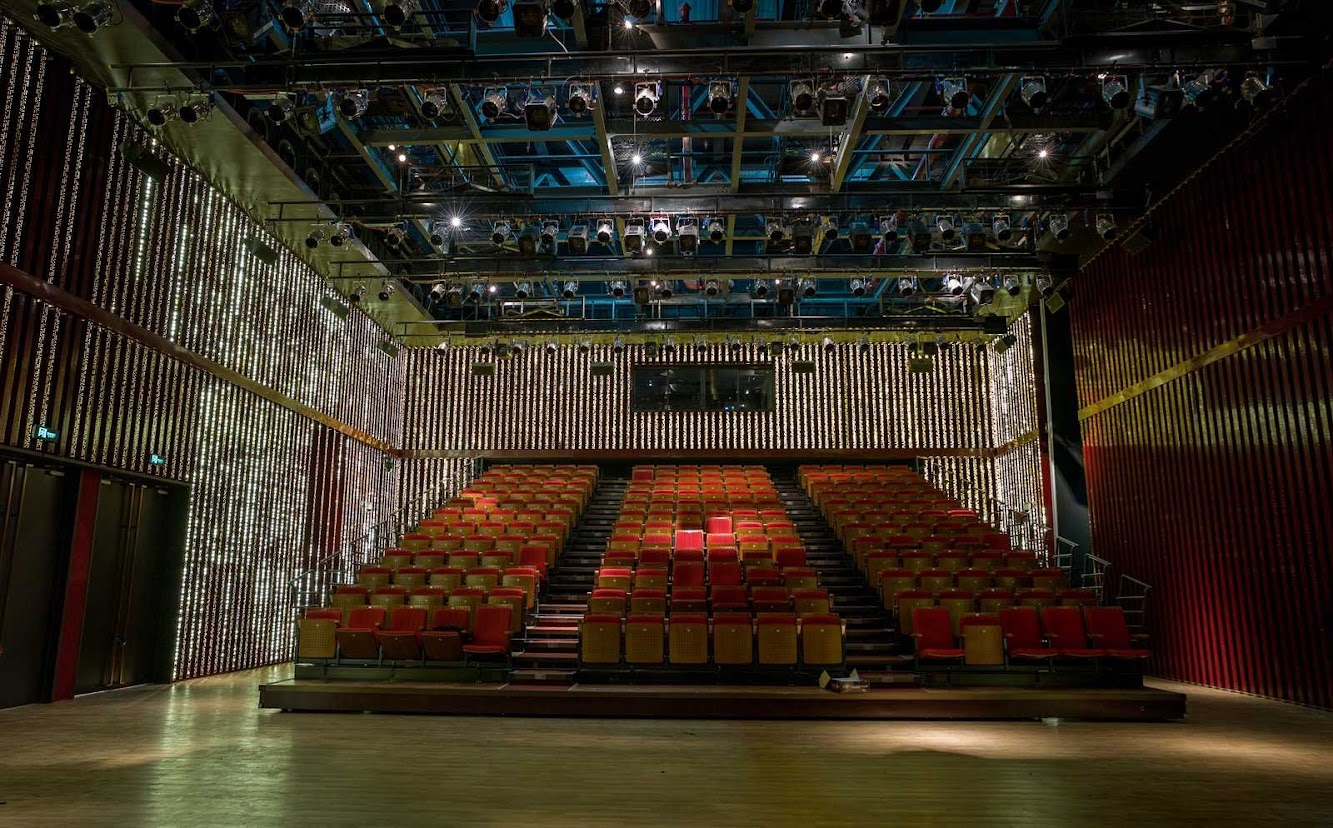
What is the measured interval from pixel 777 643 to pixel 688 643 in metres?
0.76

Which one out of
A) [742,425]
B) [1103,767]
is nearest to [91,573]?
[1103,767]

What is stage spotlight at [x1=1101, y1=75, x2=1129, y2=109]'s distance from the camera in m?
6.76

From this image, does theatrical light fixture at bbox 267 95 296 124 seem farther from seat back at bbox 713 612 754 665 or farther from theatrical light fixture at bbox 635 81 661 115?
seat back at bbox 713 612 754 665

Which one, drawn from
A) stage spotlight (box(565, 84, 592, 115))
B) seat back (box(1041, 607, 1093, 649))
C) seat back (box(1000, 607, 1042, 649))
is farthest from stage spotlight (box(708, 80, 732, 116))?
seat back (box(1041, 607, 1093, 649))

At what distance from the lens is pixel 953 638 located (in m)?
7.45

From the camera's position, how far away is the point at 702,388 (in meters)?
15.2

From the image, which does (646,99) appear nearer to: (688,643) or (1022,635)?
(688,643)

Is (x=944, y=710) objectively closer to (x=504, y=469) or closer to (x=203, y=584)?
(x=203, y=584)

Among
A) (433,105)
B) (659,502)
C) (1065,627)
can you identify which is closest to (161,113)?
(433,105)

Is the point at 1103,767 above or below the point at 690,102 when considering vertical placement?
below

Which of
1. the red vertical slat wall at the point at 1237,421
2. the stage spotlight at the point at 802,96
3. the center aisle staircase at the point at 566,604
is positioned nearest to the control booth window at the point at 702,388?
the center aisle staircase at the point at 566,604

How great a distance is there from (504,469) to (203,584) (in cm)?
648

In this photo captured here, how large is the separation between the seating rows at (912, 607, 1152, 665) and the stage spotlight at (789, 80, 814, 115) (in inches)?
174

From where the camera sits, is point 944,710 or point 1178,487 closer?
point 944,710
